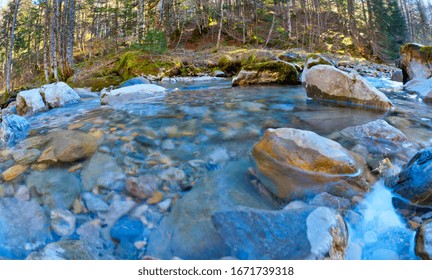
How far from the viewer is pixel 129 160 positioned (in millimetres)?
2840

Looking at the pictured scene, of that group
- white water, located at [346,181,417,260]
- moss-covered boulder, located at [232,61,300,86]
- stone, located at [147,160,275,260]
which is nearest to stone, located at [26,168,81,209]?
stone, located at [147,160,275,260]

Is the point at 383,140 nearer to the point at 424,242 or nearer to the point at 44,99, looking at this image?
the point at 424,242

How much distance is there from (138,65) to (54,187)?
11.1 meters

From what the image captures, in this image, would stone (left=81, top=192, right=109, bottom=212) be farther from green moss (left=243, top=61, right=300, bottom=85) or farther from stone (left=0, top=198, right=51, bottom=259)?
green moss (left=243, top=61, right=300, bottom=85)

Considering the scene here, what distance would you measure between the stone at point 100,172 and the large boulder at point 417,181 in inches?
95.2

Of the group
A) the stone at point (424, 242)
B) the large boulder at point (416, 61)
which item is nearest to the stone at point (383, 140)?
the stone at point (424, 242)

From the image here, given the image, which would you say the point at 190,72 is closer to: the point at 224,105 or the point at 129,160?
the point at 224,105

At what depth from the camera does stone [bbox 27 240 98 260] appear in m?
1.61

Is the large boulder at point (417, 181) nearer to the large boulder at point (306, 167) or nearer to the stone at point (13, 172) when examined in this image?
the large boulder at point (306, 167)

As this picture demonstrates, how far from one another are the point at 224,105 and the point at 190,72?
8575 millimetres

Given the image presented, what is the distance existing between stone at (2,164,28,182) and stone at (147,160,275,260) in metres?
1.66

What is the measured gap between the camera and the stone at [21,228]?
5.94 feet
